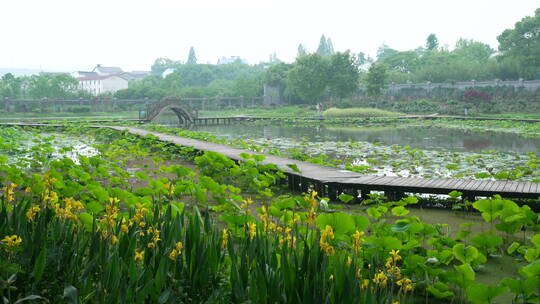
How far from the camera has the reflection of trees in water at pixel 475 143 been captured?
36.8ft

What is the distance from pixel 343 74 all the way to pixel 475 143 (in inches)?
928

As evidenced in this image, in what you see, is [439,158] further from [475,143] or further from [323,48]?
[323,48]

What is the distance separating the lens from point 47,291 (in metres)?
2.00

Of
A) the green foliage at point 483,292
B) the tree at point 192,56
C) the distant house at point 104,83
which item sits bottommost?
the green foliage at point 483,292

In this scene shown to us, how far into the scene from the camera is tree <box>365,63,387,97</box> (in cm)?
3366

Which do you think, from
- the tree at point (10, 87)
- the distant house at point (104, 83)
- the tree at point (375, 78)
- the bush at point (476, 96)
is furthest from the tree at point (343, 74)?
the distant house at point (104, 83)

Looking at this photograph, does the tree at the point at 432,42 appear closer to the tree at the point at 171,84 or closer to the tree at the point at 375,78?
the tree at the point at 375,78

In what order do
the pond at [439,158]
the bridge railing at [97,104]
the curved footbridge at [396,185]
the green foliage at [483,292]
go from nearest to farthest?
the green foliage at [483,292] < the curved footbridge at [396,185] < the pond at [439,158] < the bridge railing at [97,104]

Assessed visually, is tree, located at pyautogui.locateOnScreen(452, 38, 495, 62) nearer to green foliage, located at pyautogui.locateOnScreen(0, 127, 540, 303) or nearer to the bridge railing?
the bridge railing

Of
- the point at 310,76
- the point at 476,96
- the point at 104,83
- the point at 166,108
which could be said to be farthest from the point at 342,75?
the point at 104,83

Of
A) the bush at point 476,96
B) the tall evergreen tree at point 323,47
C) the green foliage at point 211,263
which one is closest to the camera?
the green foliage at point 211,263

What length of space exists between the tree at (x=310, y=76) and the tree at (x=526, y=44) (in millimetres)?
Answer: 12789

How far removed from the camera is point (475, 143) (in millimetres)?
12469

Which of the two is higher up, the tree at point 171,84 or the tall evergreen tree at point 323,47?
the tall evergreen tree at point 323,47
